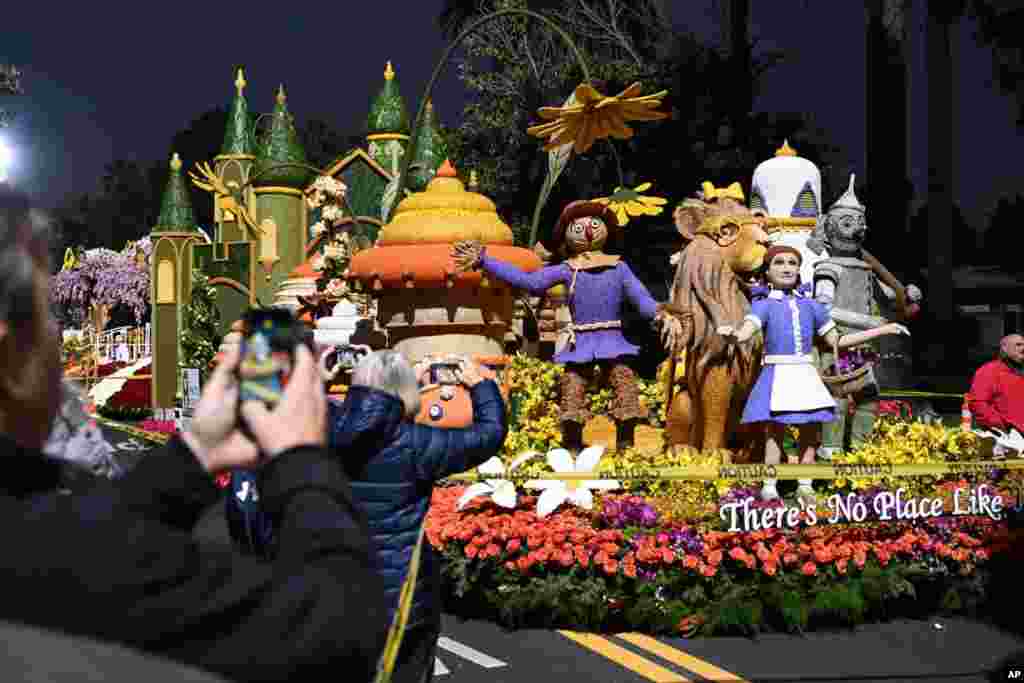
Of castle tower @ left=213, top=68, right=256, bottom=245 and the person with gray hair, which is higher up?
castle tower @ left=213, top=68, right=256, bottom=245

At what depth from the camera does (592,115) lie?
30.6 feet

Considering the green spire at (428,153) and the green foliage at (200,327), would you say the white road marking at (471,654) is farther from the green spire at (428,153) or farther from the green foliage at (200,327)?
the green foliage at (200,327)

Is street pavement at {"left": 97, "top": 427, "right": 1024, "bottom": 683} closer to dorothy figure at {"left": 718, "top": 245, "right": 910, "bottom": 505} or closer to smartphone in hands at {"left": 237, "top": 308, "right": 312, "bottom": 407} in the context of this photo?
dorothy figure at {"left": 718, "top": 245, "right": 910, "bottom": 505}

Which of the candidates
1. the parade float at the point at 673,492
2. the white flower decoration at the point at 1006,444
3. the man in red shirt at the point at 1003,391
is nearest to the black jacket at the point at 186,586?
the parade float at the point at 673,492

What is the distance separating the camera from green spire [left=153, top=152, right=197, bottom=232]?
32.4 metres

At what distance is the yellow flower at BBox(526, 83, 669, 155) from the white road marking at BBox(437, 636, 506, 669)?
4188mm

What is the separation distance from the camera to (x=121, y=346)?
4388 centimetres

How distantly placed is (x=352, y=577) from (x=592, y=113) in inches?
320

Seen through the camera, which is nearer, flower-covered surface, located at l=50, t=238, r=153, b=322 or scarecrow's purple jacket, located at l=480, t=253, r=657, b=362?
scarecrow's purple jacket, located at l=480, t=253, r=657, b=362

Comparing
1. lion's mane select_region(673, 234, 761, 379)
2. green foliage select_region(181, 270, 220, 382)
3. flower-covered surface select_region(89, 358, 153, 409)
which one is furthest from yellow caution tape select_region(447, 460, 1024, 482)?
flower-covered surface select_region(89, 358, 153, 409)

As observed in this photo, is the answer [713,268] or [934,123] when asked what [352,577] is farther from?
[934,123]

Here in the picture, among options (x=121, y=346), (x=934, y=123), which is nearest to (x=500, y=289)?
(x=934, y=123)

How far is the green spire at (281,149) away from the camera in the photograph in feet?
87.3

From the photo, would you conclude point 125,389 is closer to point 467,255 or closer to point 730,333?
point 467,255
